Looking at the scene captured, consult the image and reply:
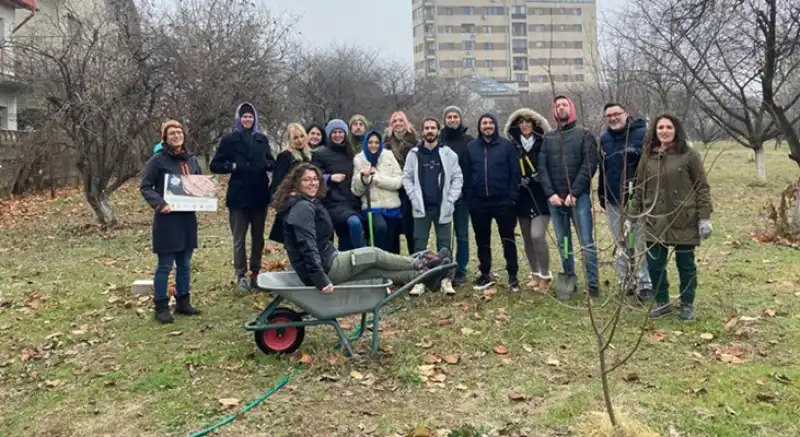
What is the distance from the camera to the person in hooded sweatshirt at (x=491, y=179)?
6.20 m

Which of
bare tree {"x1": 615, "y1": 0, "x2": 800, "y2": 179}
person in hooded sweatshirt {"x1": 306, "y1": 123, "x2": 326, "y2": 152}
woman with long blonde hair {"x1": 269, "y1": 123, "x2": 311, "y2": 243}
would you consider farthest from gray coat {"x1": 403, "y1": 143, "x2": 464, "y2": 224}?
bare tree {"x1": 615, "y1": 0, "x2": 800, "y2": 179}

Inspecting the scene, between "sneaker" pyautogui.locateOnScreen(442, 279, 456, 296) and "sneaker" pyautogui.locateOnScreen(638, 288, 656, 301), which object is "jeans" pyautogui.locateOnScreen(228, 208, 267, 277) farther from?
"sneaker" pyautogui.locateOnScreen(638, 288, 656, 301)

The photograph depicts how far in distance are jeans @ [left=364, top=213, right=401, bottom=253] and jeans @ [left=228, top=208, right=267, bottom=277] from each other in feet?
3.78

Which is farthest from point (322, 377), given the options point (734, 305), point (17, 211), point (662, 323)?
point (17, 211)

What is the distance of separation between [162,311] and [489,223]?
3.22m

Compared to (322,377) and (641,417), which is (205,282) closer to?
(322,377)

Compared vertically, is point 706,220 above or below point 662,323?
above

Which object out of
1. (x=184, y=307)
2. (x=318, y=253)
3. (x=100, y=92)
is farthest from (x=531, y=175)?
(x=100, y=92)

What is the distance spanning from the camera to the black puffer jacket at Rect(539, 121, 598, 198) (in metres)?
5.89

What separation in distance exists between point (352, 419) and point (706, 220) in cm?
334

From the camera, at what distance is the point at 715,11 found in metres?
15.2

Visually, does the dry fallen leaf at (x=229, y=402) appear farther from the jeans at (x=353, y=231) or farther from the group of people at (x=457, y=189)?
the jeans at (x=353, y=231)

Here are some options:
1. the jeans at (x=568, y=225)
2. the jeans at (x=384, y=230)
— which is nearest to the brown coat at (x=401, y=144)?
the jeans at (x=384, y=230)

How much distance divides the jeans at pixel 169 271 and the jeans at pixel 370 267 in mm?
1690
